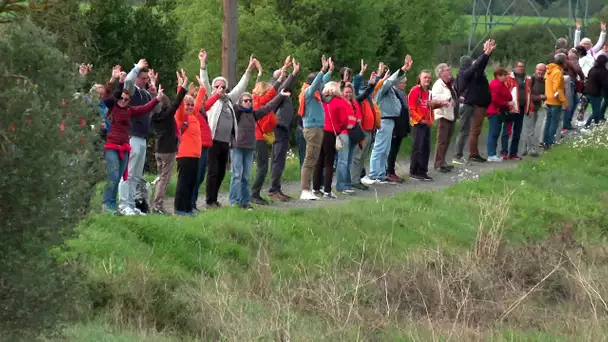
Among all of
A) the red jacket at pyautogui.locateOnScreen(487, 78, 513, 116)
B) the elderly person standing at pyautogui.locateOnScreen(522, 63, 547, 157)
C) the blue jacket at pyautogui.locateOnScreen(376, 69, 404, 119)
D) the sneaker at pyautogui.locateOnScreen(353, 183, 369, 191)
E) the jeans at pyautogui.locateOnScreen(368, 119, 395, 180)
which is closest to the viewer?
the sneaker at pyautogui.locateOnScreen(353, 183, 369, 191)

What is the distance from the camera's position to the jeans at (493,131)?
2584cm

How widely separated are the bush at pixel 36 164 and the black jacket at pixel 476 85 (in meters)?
16.2

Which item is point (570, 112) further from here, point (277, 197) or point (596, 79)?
point (277, 197)

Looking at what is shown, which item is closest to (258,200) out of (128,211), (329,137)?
(329,137)

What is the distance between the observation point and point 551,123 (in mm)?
27984

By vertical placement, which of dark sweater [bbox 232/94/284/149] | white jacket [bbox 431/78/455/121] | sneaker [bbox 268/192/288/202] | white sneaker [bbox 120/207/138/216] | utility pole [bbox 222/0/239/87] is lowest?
Answer: sneaker [bbox 268/192/288/202]

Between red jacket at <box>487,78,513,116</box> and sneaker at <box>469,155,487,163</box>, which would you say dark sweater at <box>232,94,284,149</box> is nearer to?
red jacket at <box>487,78,513,116</box>

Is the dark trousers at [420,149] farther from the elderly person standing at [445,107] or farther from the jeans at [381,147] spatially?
the jeans at [381,147]

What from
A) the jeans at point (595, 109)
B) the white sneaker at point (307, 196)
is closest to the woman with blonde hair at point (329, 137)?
the white sneaker at point (307, 196)

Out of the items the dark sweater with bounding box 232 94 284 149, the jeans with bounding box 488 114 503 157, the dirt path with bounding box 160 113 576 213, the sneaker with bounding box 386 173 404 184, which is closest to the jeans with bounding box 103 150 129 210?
the dirt path with bounding box 160 113 576 213

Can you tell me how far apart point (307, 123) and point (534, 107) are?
8.41 meters

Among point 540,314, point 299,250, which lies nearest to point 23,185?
point 299,250

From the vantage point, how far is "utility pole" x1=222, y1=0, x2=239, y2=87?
934 inches

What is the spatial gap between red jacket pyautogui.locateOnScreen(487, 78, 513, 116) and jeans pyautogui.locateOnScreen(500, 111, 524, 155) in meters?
0.51
